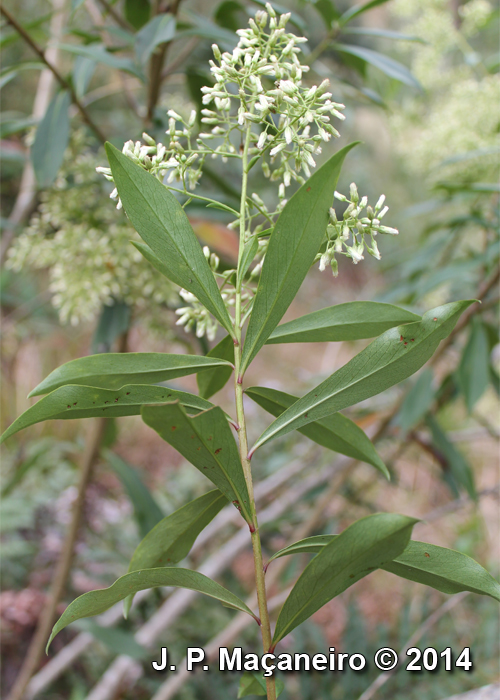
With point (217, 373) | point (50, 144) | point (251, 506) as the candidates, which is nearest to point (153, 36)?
point (50, 144)

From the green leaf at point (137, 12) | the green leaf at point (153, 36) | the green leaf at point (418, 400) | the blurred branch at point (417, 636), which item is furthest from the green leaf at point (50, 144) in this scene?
the blurred branch at point (417, 636)

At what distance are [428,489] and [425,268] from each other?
1.96m

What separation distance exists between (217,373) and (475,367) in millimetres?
676

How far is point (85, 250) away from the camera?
0.65 meters

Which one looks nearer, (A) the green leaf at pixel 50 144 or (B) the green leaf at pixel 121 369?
(B) the green leaf at pixel 121 369

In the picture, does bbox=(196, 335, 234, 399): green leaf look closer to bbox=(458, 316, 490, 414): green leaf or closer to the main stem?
the main stem

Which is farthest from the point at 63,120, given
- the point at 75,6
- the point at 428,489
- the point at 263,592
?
the point at 428,489

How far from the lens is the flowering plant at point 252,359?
0.91ft

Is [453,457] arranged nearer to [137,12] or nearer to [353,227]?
[353,227]

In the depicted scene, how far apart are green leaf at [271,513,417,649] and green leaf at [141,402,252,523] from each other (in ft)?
0.18

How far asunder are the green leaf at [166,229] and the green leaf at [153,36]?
14.2 inches

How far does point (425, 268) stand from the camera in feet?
3.68

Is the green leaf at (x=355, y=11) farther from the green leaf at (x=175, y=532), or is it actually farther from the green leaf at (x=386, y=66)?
the green leaf at (x=175, y=532)

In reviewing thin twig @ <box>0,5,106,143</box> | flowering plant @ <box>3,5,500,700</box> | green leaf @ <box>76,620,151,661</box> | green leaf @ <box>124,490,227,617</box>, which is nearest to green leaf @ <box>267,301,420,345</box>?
flowering plant @ <box>3,5,500,700</box>
